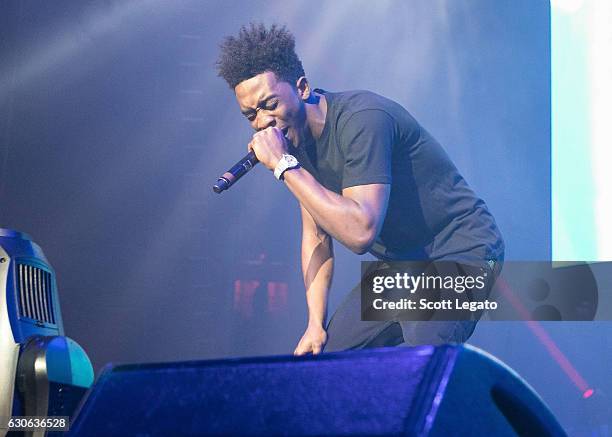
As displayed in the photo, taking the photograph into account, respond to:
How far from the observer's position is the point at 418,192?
245 centimetres

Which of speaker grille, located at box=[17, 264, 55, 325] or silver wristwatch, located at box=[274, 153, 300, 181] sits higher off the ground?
silver wristwatch, located at box=[274, 153, 300, 181]

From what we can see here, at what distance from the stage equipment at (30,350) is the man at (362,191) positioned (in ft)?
2.58

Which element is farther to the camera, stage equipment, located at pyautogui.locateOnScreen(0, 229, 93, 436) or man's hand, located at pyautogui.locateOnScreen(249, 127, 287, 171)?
man's hand, located at pyautogui.locateOnScreen(249, 127, 287, 171)

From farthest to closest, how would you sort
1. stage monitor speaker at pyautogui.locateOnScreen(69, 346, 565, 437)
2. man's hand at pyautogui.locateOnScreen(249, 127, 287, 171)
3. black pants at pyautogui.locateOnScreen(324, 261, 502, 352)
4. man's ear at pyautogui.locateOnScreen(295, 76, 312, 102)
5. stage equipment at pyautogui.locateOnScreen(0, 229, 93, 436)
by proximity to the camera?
man's ear at pyautogui.locateOnScreen(295, 76, 312, 102) < black pants at pyautogui.locateOnScreen(324, 261, 502, 352) < man's hand at pyautogui.locateOnScreen(249, 127, 287, 171) < stage equipment at pyautogui.locateOnScreen(0, 229, 93, 436) < stage monitor speaker at pyautogui.locateOnScreen(69, 346, 565, 437)

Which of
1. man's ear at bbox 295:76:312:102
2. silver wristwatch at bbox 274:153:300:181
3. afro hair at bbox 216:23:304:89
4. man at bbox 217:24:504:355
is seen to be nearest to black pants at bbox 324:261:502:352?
man at bbox 217:24:504:355

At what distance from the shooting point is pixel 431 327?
2.44 metres

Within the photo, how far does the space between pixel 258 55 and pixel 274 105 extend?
0.32 meters

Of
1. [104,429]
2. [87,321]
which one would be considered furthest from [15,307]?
[87,321]

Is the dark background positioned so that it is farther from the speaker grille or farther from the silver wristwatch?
the speaker grille

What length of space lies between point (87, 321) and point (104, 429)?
8.60 feet

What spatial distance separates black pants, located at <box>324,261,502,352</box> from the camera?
2449 mm

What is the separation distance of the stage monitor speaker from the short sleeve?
55.8 inches

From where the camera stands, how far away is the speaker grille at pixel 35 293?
173 cm

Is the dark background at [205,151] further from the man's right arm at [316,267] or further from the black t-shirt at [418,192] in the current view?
the black t-shirt at [418,192]
